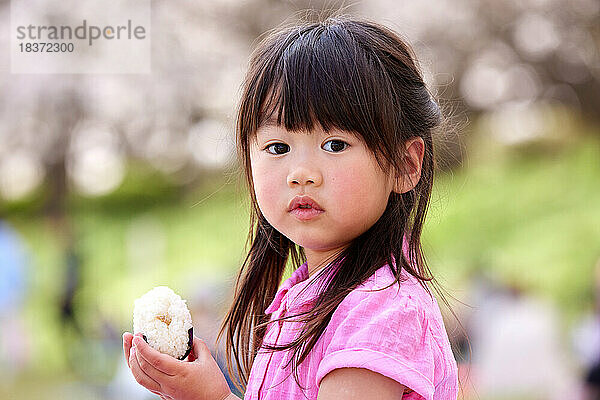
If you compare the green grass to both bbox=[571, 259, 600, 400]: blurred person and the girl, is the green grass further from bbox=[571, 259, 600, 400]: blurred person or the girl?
the girl

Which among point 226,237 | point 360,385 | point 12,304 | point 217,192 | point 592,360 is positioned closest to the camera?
point 360,385

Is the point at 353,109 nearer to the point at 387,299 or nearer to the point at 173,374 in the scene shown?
the point at 387,299

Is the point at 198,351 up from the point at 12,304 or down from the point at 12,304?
up

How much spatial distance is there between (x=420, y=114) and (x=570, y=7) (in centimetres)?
468

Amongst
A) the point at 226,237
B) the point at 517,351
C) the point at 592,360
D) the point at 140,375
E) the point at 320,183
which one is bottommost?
the point at 517,351

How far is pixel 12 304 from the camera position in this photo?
223 inches

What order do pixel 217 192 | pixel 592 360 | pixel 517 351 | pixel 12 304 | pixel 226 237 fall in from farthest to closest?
pixel 12 304, pixel 226 237, pixel 217 192, pixel 517 351, pixel 592 360

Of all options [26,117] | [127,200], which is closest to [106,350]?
[127,200]

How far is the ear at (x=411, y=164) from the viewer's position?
0.92m

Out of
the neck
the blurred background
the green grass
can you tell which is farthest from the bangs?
the blurred background

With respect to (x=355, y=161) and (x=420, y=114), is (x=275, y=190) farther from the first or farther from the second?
(x=420, y=114)

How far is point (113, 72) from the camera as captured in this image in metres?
5.52

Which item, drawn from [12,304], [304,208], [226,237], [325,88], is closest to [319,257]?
[304,208]

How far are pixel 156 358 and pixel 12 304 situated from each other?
203 inches
